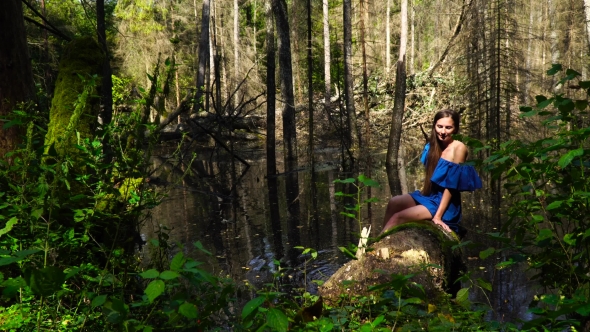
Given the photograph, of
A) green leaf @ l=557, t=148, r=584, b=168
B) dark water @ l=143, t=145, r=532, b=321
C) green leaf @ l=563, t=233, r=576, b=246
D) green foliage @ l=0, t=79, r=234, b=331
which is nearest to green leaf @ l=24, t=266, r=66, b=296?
green foliage @ l=0, t=79, r=234, b=331

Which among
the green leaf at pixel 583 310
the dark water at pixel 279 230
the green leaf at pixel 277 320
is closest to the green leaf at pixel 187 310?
the green leaf at pixel 277 320

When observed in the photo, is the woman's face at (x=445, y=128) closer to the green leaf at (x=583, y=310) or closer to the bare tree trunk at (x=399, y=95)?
the green leaf at (x=583, y=310)

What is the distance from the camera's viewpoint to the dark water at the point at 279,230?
20.1 feet

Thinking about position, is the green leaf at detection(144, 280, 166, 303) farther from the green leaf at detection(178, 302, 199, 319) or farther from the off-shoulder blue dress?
the off-shoulder blue dress

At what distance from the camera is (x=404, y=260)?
5.69 meters

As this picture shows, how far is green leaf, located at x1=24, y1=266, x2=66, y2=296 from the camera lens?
206 cm

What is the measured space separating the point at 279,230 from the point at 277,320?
728 cm

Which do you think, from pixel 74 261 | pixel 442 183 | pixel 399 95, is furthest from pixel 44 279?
pixel 399 95

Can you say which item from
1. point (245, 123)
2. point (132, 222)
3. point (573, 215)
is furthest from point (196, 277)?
point (245, 123)

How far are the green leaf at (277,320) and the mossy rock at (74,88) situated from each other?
3.00m

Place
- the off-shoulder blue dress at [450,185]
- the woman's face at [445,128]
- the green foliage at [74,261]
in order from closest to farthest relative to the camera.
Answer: the green foliage at [74,261]
the off-shoulder blue dress at [450,185]
the woman's face at [445,128]

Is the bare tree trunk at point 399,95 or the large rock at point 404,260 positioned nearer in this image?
the large rock at point 404,260

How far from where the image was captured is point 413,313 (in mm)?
3012

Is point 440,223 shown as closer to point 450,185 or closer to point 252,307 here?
point 450,185
